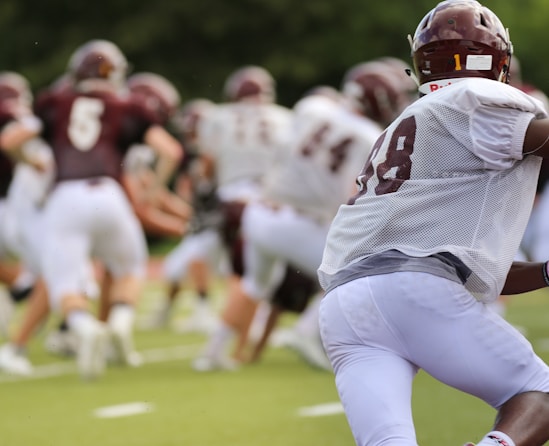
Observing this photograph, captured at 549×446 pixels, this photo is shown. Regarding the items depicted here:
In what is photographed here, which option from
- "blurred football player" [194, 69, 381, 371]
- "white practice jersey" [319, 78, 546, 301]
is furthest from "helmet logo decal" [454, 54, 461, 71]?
"blurred football player" [194, 69, 381, 371]

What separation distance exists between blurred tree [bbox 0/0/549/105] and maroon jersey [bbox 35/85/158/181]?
63.9 ft

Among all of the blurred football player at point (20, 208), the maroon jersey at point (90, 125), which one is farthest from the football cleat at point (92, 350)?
the maroon jersey at point (90, 125)

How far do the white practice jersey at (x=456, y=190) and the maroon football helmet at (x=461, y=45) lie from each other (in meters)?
0.15

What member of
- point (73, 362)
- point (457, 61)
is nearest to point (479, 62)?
point (457, 61)

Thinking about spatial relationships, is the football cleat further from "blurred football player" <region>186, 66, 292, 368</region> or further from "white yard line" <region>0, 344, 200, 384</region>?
"blurred football player" <region>186, 66, 292, 368</region>

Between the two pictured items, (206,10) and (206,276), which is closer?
(206,276)

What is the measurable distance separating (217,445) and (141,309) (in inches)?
321

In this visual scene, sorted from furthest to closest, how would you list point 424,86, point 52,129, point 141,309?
1. point 141,309
2. point 52,129
3. point 424,86

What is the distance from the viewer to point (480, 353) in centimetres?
352

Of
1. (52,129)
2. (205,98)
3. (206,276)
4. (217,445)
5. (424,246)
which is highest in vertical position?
(424,246)

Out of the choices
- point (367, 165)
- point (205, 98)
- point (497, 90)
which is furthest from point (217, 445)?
point (205, 98)

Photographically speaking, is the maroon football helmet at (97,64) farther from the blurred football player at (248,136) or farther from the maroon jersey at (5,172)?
the blurred football player at (248,136)

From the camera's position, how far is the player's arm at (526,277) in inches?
152

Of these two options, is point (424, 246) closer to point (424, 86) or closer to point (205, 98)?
point (424, 86)
